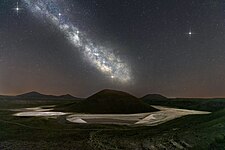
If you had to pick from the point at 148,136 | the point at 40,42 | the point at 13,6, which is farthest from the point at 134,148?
the point at 13,6

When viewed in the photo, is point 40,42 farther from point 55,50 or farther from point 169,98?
point 169,98

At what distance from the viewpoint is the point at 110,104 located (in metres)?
14.8

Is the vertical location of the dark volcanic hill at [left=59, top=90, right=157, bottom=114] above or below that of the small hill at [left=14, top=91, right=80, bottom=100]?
below

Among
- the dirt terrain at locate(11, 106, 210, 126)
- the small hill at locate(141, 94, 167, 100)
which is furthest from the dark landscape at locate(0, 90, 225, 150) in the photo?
the dirt terrain at locate(11, 106, 210, 126)

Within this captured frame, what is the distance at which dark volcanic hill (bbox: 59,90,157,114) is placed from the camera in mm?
14469

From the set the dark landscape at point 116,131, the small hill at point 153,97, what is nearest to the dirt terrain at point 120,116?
the dark landscape at point 116,131

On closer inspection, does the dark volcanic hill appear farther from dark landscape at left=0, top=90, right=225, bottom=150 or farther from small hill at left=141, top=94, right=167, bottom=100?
small hill at left=141, top=94, right=167, bottom=100

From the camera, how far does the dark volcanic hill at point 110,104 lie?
1447 centimetres

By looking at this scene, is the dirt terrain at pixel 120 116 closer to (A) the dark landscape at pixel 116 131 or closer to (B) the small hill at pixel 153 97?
(A) the dark landscape at pixel 116 131

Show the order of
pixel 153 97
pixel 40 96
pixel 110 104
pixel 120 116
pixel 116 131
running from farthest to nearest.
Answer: pixel 40 96 → pixel 110 104 → pixel 153 97 → pixel 120 116 → pixel 116 131

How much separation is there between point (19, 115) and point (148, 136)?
6.65 metres

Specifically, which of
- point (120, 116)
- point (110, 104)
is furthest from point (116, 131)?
point (110, 104)

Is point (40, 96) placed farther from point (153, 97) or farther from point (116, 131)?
point (153, 97)

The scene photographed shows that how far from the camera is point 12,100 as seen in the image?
1581 centimetres
